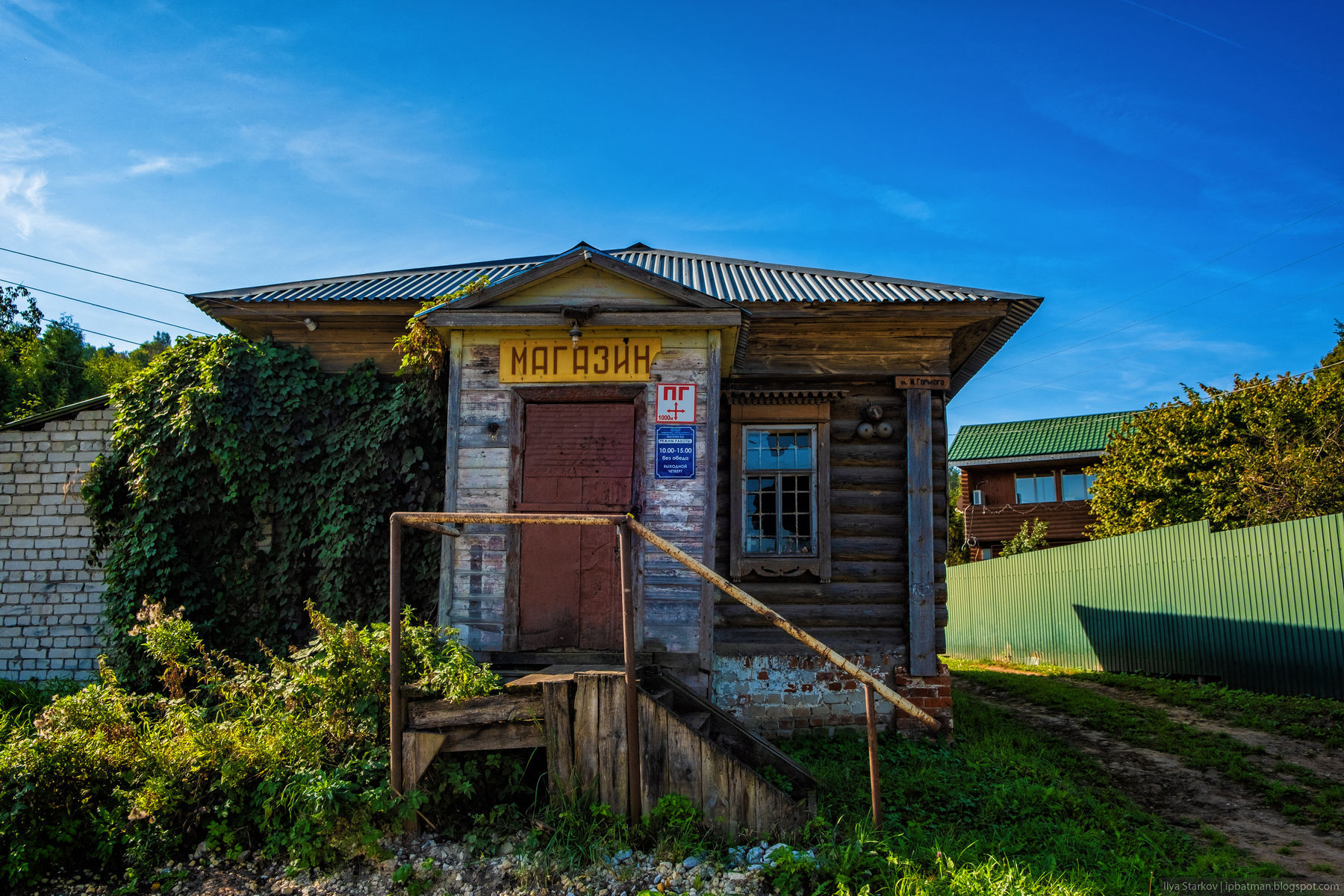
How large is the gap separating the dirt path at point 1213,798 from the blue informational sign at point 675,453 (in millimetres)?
4418

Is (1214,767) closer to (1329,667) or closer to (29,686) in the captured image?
(1329,667)

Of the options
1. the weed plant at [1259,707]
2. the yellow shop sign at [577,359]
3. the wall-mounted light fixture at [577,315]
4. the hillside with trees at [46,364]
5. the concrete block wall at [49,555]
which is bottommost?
the weed plant at [1259,707]

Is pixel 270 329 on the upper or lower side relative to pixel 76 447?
upper

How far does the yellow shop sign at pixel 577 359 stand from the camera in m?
7.15

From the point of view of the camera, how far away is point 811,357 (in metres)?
8.46

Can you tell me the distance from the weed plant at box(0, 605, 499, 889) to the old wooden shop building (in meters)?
1.72

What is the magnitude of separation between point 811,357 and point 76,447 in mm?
8005

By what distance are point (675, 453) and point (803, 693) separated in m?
2.78

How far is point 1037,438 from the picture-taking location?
2711 cm

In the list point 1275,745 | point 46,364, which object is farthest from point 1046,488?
point 46,364

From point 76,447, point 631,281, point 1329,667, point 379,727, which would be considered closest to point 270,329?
point 76,447

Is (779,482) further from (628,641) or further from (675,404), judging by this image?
(628,641)

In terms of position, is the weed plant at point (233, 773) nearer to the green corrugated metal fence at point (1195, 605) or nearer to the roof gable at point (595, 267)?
the roof gable at point (595, 267)

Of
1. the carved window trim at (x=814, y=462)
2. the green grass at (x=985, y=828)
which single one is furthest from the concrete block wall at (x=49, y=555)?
the green grass at (x=985, y=828)
